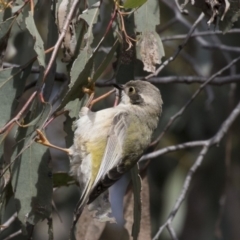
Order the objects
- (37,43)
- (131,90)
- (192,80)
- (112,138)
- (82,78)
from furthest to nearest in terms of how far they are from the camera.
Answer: (192,80) → (131,90) → (112,138) → (82,78) → (37,43)

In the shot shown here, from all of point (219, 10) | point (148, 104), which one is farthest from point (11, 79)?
point (219, 10)

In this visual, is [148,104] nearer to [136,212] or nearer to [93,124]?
[93,124]

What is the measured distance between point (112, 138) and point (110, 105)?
6.01 feet

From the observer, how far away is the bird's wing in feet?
9.71

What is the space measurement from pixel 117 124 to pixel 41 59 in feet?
2.10

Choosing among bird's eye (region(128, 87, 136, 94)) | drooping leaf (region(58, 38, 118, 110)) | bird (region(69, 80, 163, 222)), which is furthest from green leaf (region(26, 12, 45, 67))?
bird's eye (region(128, 87, 136, 94))

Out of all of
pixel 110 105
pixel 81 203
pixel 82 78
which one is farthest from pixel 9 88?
pixel 110 105

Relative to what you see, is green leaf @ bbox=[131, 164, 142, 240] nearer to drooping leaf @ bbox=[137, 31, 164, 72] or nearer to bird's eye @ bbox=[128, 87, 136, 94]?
bird's eye @ bbox=[128, 87, 136, 94]

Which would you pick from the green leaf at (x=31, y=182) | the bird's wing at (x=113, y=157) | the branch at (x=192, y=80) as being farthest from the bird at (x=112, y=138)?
the branch at (x=192, y=80)

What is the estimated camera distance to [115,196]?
5605 millimetres

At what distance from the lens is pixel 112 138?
3180 mm

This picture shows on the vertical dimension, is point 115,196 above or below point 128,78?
below

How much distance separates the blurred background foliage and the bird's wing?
0.20 metres

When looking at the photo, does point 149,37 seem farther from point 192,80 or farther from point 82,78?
point 192,80
